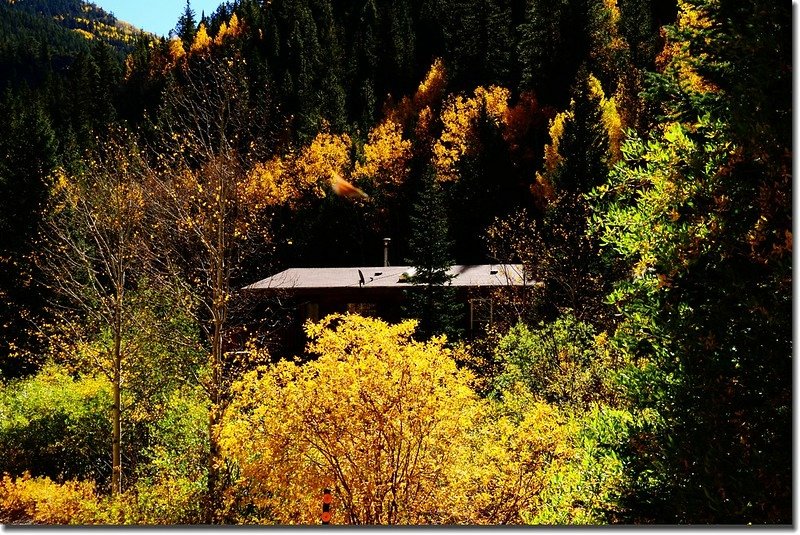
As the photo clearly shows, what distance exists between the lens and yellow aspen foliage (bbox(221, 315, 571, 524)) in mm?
8070

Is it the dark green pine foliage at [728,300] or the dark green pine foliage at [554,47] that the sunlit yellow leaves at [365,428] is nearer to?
the dark green pine foliage at [728,300]

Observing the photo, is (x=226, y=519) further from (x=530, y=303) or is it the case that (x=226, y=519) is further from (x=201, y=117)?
(x=530, y=303)

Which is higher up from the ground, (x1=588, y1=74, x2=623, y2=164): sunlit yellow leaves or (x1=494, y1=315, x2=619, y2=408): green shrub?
(x1=588, y1=74, x2=623, y2=164): sunlit yellow leaves

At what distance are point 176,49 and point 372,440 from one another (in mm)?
85407

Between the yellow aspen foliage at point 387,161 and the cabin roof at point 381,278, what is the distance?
15.7 m

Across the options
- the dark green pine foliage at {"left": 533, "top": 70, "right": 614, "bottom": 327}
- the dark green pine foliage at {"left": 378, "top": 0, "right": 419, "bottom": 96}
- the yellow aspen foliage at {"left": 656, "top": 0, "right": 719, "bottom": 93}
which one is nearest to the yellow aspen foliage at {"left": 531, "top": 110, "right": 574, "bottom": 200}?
the dark green pine foliage at {"left": 533, "top": 70, "right": 614, "bottom": 327}

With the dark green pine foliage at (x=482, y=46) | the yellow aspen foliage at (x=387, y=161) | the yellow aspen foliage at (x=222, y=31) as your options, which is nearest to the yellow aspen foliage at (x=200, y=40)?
the yellow aspen foliage at (x=222, y=31)

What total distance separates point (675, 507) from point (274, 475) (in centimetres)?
522

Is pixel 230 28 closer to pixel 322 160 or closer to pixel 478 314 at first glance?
pixel 322 160

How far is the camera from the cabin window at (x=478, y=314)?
25.5m

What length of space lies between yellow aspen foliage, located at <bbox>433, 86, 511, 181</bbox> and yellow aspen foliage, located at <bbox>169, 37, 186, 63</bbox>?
4722 cm

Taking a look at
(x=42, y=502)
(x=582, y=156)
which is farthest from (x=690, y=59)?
(x=582, y=156)

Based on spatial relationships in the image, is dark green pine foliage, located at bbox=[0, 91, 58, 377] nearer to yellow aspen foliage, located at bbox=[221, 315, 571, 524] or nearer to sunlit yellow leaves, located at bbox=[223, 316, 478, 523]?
yellow aspen foliage, located at bbox=[221, 315, 571, 524]

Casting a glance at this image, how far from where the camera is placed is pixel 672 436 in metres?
4.86
